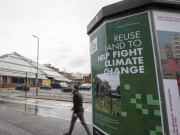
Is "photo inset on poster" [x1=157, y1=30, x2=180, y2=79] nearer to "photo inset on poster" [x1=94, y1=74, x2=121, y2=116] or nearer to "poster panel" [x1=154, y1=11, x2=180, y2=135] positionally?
"poster panel" [x1=154, y1=11, x2=180, y2=135]

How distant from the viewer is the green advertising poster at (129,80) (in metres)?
1.62

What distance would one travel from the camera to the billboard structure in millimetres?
1591

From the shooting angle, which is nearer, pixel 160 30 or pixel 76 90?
pixel 160 30

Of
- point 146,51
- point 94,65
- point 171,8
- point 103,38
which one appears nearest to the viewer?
point 146,51

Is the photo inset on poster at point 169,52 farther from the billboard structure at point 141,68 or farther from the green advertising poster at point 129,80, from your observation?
the green advertising poster at point 129,80

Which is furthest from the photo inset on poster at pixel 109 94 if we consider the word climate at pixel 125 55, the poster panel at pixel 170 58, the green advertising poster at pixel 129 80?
the poster panel at pixel 170 58

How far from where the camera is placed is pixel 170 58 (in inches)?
65.7

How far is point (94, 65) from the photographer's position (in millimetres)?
2467

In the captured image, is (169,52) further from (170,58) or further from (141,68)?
(141,68)

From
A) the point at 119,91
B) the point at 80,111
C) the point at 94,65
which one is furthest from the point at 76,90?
the point at 119,91

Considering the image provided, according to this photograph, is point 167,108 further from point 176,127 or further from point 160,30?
point 160,30

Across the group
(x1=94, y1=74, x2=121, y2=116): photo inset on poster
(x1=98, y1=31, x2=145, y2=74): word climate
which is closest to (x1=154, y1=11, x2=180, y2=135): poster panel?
(x1=98, y1=31, x2=145, y2=74): word climate

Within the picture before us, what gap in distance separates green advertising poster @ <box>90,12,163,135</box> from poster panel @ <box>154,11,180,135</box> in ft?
0.50

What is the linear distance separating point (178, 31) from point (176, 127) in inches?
56.5
